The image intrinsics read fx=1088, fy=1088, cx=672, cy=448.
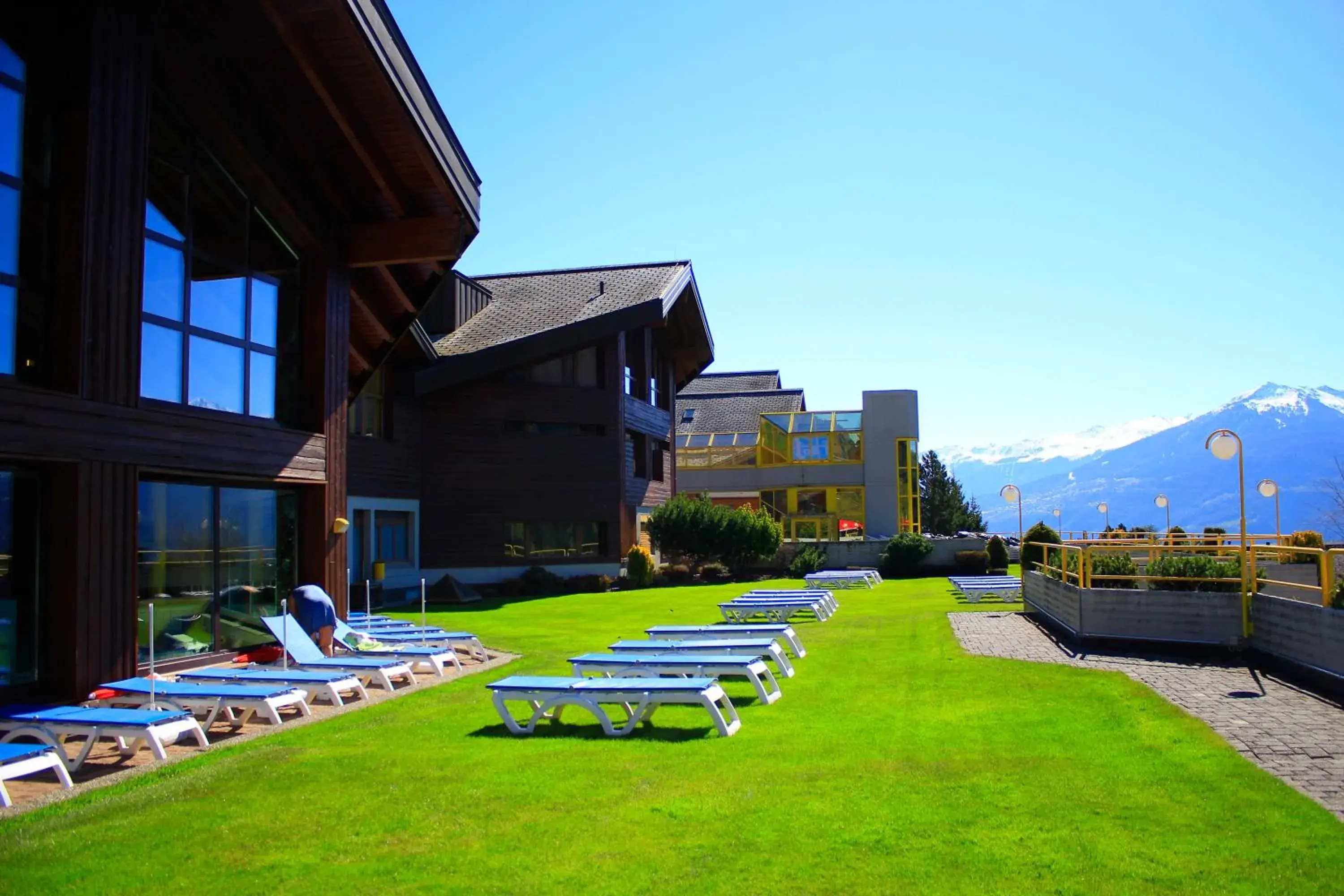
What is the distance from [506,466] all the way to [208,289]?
1845 centimetres

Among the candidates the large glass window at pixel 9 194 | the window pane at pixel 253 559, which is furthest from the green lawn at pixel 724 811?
the large glass window at pixel 9 194

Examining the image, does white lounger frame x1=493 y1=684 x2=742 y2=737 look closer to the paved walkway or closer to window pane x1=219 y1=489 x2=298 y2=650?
the paved walkway

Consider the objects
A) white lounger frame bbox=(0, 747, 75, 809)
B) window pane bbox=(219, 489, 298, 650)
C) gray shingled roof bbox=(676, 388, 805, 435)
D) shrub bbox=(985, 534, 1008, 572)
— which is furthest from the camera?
gray shingled roof bbox=(676, 388, 805, 435)

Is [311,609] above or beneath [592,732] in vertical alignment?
above

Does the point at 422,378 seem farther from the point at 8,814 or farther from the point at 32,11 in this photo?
the point at 8,814

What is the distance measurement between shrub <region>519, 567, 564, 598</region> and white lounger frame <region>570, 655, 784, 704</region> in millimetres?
18931

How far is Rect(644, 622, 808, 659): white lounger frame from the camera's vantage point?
556 inches

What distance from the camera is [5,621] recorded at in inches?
378

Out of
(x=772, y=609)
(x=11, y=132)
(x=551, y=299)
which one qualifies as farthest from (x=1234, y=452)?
(x=551, y=299)

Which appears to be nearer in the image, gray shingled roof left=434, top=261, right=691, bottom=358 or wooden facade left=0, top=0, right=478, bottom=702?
wooden facade left=0, top=0, right=478, bottom=702

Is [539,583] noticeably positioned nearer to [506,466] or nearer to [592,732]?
[506,466]

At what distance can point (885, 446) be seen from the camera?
4338 cm

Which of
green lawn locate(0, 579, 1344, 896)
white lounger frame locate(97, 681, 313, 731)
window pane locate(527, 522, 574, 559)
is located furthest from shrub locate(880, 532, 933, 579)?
white lounger frame locate(97, 681, 313, 731)

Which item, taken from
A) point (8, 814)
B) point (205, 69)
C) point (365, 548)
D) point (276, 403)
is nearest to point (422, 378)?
point (365, 548)
